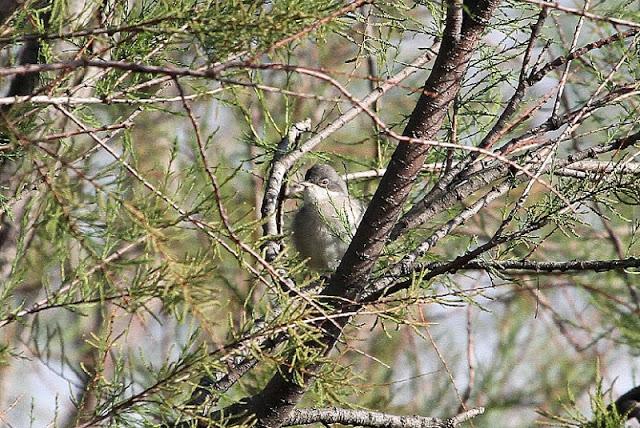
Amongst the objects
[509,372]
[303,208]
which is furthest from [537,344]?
[303,208]

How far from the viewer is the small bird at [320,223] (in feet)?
13.3

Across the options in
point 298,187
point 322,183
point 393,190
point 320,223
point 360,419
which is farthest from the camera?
point 322,183

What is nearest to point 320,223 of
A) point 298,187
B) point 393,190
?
point 298,187

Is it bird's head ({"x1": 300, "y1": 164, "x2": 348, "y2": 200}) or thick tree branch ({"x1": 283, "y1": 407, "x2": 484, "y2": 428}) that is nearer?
thick tree branch ({"x1": 283, "y1": 407, "x2": 484, "y2": 428})

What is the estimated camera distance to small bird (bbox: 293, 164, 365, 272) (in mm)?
4051

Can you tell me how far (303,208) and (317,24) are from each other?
2.62 meters

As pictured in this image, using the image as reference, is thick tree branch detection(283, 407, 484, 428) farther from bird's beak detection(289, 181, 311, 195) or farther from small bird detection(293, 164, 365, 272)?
small bird detection(293, 164, 365, 272)

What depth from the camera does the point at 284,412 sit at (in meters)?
2.46

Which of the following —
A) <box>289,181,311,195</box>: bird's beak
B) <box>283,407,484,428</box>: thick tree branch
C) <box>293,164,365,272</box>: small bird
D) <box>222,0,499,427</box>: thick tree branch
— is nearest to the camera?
<box>222,0,499,427</box>: thick tree branch

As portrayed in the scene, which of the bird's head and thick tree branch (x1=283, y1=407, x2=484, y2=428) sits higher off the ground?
the bird's head

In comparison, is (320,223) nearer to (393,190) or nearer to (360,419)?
(360,419)

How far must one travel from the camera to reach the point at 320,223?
4070 millimetres

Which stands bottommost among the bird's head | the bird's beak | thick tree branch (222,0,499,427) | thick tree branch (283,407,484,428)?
thick tree branch (283,407,484,428)

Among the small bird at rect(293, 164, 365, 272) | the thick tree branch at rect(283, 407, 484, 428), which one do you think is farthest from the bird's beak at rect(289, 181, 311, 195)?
the thick tree branch at rect(283, 407, 484, 428)
